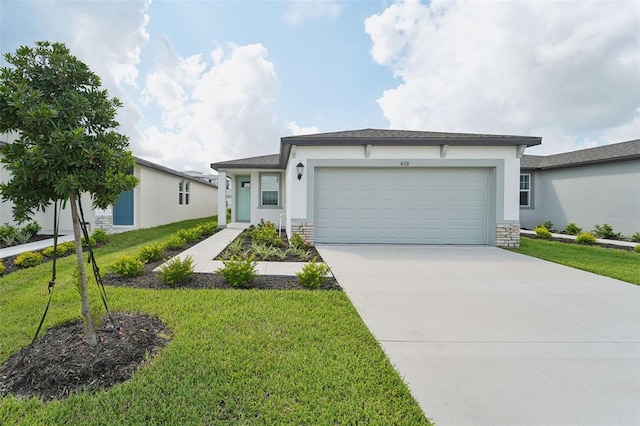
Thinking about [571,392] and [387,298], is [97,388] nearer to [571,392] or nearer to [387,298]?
[387,298]

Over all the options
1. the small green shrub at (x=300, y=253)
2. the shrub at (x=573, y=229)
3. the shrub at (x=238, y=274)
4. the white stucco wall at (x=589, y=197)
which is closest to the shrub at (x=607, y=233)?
the white stucco wall at (x=589, y=197)

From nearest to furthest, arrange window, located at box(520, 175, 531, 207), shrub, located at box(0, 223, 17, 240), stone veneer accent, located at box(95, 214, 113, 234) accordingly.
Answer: shrub, located at box(0, 223, 17, 240), stone veneer accent, located at box(95, 214, 113, 234), window, located at box(520, 175, 531, 207)

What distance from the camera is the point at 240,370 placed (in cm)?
229

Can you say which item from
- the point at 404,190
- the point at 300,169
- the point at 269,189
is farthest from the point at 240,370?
the point at 269,189

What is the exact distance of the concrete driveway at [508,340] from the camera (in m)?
2.03

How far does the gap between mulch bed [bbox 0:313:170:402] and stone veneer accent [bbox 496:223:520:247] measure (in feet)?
30.0

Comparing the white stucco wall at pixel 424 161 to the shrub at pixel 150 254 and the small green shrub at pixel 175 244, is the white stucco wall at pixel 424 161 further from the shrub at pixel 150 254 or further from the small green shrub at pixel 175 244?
the shrub at pixel 150 254

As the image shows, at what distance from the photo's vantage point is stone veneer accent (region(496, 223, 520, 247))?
8.46 metres

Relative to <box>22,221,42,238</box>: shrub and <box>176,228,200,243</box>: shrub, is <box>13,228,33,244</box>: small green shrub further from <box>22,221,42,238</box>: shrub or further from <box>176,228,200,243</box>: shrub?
<box>176,228,200,243</box>: shrub

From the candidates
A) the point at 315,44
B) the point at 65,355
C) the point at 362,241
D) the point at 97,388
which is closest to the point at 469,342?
the point at 97,388

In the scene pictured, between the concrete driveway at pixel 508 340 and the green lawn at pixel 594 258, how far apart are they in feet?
2.29

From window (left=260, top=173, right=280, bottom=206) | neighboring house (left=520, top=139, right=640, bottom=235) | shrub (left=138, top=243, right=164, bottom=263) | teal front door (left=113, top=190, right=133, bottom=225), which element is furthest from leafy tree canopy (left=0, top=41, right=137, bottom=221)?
neighboring house (left=520, top=139, right=640, bottom=235)

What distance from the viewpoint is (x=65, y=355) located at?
2.38 m

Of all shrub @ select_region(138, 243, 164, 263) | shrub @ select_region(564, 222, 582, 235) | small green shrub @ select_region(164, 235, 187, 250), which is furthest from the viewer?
shrub @ select_region(564, 222, 582, 235)
